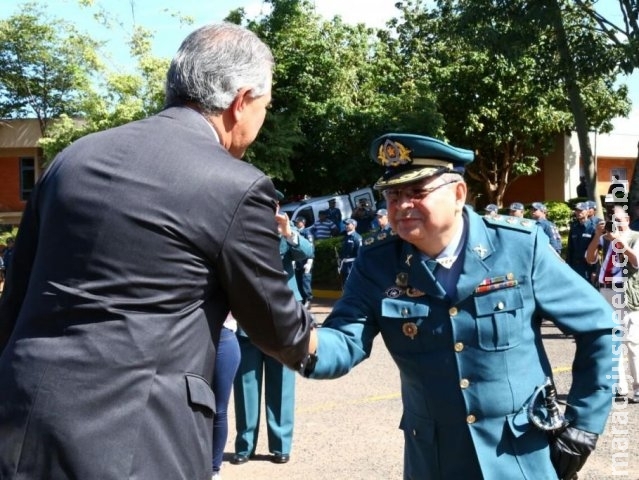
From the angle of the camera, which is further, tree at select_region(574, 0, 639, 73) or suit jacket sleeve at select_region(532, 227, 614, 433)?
tree at select_region(574, 0, 639, 73)

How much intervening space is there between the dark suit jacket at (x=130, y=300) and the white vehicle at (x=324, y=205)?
21813 mm

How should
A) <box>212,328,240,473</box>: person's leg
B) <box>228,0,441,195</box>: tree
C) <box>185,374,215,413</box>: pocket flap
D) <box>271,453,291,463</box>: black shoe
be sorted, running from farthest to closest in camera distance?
<box>228,0,441,195</box>: tree → <box>271,453,291,463</box>: black shoe → <box>212,328,240,473</box>: person's leg → <box>185,374,215,413</box>: pocket flap

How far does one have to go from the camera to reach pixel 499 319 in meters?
2.78

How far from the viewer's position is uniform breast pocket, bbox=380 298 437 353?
2.83m

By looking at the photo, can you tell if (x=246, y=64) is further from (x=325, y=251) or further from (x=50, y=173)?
(x=325, y=251)

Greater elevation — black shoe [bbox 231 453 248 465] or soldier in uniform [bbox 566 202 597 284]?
soldier in uniform [bbox 566 202 597 284]

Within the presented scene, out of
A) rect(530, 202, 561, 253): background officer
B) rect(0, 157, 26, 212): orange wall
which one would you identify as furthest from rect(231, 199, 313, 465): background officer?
rect(0, 157, 26, 212): orange wall

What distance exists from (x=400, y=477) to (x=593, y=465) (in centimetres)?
133

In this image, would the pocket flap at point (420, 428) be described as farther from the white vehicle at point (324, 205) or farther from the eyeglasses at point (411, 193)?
the white vehicle at point (324, 205)

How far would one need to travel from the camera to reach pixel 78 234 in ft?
6.68

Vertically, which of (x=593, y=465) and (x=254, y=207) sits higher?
Result: (x=254, y=207)

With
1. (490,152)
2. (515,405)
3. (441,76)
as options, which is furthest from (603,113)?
(515,405)

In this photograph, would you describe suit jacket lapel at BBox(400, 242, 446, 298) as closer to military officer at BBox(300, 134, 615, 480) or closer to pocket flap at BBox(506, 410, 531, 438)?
military officer at BBox(300, 134, 615, 480)

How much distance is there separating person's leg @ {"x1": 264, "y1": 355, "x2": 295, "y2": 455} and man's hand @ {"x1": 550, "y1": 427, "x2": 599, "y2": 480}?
354 cm
